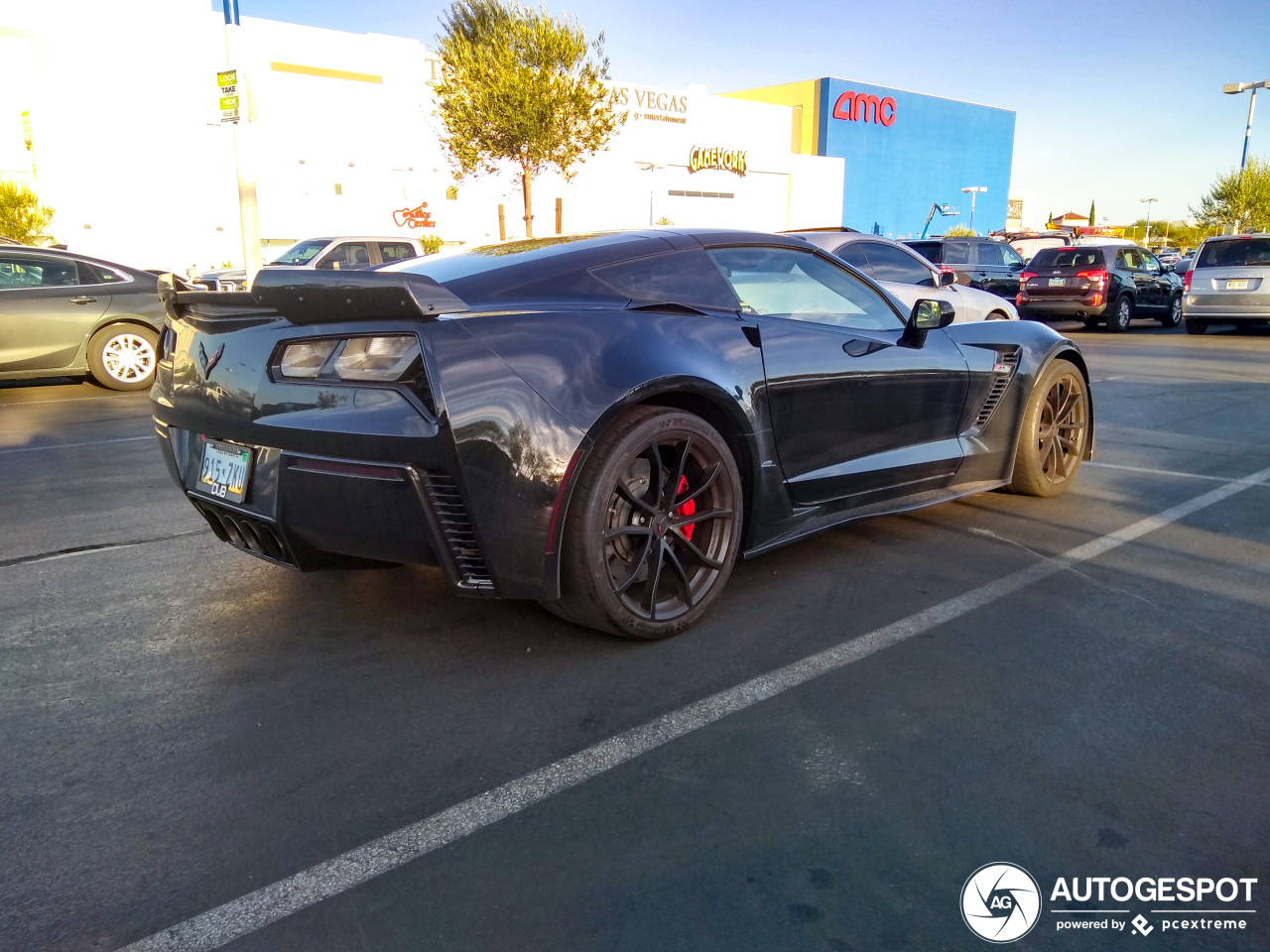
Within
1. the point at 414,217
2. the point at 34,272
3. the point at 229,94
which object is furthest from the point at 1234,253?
the point at 414,217

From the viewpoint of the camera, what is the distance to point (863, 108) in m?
66.7

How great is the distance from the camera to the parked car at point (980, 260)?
1816cm

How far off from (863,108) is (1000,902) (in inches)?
2805

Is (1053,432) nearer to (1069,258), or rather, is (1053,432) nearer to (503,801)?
(503,801)

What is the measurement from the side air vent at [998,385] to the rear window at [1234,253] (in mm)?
13791

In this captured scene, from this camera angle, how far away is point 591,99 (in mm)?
25250

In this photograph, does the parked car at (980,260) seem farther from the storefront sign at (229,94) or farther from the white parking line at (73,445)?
the white parking line at (73,445)

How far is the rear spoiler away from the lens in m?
2.82

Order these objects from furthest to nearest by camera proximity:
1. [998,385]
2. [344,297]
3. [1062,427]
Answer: [1062,427]
[998,385]
[344,297]

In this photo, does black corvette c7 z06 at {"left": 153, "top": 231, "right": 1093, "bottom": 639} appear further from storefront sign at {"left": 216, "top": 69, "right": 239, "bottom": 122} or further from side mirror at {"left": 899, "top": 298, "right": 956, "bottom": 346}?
storefront sign at {"left": 216, "top": 69, "right": 239, "bottom": 122}

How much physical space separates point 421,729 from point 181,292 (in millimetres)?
1907

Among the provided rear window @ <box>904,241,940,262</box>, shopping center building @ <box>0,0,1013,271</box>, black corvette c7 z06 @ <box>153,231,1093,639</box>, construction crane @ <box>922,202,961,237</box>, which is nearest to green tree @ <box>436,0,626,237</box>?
shopping center building @ <box>0,0,1013,271</box>

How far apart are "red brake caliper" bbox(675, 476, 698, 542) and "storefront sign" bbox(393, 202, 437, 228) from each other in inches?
1456

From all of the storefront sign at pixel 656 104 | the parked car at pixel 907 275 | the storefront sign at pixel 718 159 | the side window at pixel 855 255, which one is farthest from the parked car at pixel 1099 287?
the storefront sign at pixel 718 159
